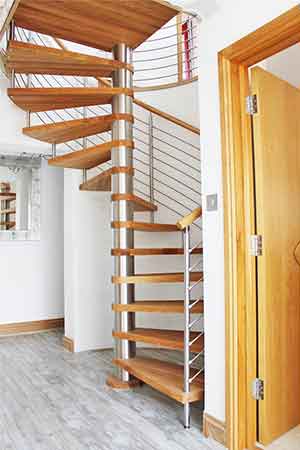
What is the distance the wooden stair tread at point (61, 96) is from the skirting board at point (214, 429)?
2365 millimetres

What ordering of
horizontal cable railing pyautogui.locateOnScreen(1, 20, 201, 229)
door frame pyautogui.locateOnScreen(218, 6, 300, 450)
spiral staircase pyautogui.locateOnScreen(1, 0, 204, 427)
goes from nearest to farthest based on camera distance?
door frame pyautogui.locateOnScreen(218, 6, 300, 450)
spiral staircase pyautogui.locateOnScreen(1, 0, 204, 427)
horizontal cable railing pyautogui.locateOnScreen(1, 20, 201, 229)

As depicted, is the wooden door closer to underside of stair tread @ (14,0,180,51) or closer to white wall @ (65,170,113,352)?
underside of stair tread @ (14,0,180,51)

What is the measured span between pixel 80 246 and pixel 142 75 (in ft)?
6.77

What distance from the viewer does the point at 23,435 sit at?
7.23ft

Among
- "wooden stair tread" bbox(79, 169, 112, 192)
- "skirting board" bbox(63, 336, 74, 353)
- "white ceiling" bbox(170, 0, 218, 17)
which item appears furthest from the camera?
"skirting board" bbox(63, 336, 74, 353)

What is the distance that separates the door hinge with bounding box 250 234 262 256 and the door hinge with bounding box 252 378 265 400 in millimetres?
662

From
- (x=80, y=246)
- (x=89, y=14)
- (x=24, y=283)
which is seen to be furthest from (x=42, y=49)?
(x=24, y=283)

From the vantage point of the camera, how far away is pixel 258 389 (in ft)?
6.64

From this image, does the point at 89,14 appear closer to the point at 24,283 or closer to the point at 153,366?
the point at 153,366

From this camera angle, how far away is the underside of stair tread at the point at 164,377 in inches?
88.9

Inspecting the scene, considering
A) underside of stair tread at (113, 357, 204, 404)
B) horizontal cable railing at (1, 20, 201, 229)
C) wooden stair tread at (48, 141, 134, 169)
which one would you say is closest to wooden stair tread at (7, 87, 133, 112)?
wooden stair tread at (48, 141, 134, 169)

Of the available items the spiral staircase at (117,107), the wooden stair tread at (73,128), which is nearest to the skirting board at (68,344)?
the spiral staircase at (117,107)

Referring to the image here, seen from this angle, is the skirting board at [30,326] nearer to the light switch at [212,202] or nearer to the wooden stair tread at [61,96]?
the wooden stair tread at [61,96]

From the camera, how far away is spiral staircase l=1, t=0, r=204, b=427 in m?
2.61
